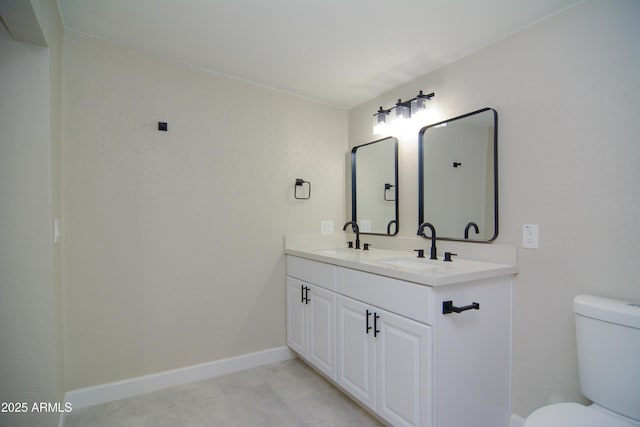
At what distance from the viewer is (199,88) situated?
7.45 feet

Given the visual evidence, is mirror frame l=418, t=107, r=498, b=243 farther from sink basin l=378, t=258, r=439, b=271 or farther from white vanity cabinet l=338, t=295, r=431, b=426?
white vanity cabinet l=338, t=295, r=431, b=426

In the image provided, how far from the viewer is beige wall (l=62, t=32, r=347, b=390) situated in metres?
1.91

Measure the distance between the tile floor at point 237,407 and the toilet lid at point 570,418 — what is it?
907 millimetres

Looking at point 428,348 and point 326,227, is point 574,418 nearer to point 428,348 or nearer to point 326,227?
point 428,348

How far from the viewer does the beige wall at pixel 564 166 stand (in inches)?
54.1

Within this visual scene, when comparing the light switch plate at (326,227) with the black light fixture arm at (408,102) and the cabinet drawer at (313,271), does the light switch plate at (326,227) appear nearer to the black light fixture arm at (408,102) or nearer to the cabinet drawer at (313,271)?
the cabinet drawer at (313,271)

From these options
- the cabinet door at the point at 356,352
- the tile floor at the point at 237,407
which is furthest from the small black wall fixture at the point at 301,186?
Result: the tile floor at the point at 237,407

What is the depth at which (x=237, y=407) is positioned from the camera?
1942 millimetres

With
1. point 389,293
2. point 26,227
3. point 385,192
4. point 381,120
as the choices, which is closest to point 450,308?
point 389,293

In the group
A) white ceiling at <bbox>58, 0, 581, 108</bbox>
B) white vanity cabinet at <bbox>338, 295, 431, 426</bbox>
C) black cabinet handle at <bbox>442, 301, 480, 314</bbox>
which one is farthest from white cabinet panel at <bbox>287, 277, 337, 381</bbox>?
white ceiling at <bbox>58, 0, 581, 108</bbox>

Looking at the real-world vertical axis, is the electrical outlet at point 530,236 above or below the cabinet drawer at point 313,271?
above

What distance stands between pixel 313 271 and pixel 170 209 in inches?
42.3

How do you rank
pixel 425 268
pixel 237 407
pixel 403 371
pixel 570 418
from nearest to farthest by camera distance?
pixel 570 418 → pixel 403 371 → pixel 425 268 → pixel 237 407

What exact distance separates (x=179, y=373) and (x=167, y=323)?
0.36 metres
